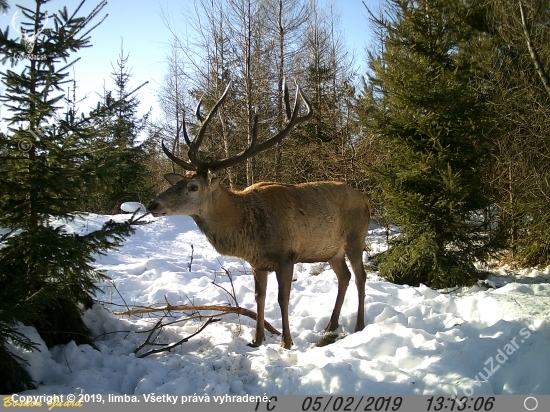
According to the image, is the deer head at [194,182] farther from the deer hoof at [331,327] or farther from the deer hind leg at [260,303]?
the deer hoof at [331,327]

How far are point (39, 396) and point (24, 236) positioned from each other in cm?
152

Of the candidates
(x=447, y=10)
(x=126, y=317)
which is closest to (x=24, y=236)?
(x=126, y=317)

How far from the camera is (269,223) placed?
5.54 m

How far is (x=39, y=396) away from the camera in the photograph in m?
3.57

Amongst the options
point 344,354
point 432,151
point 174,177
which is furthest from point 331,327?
point 432,151

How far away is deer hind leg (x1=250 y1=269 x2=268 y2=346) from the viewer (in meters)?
5.48

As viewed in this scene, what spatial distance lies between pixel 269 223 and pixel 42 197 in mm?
2742

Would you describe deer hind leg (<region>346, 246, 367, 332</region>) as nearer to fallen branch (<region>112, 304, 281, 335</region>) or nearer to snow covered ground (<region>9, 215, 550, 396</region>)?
snow covered ground (<region>9, 215, 550, 396</region>)

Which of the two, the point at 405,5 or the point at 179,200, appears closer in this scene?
the point at 179,200

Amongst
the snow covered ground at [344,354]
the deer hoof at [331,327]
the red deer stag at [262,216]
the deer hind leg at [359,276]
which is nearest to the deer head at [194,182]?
the red deer stag at [262,216]

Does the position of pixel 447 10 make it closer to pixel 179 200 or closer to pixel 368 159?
pixel 368 159

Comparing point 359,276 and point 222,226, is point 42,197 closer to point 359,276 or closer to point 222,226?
point 222,226

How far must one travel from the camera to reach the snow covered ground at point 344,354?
3.66 meters

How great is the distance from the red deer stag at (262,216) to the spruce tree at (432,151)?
281cm
